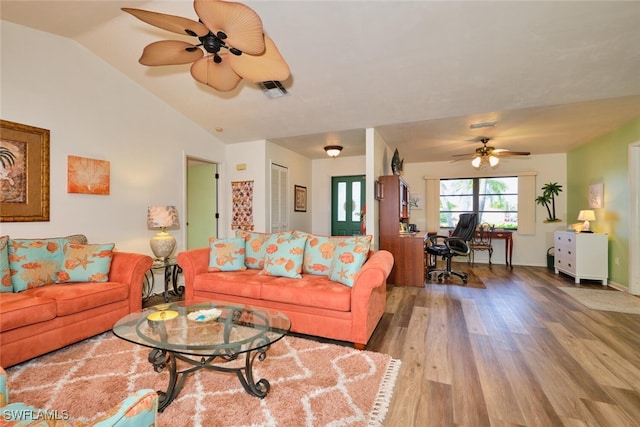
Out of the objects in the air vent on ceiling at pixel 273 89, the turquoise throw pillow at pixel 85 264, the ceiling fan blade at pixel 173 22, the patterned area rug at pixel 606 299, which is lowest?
the patterned area rug at pixel 606 299

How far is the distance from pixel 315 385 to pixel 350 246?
1.25 meters

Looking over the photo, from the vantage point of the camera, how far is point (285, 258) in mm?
2910

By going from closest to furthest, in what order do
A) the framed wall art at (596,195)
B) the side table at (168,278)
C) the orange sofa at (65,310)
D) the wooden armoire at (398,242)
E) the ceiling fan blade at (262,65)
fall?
the orange sofa at (65,310) → the ceiling fan blade at (262,65) → the side table at (168,278) → the wooden armoire at (398,242) → the framed wall art at (596,195)

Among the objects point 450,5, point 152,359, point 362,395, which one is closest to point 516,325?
point 362,395

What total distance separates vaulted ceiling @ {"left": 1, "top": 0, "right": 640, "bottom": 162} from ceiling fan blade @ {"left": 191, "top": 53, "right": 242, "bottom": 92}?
57cm

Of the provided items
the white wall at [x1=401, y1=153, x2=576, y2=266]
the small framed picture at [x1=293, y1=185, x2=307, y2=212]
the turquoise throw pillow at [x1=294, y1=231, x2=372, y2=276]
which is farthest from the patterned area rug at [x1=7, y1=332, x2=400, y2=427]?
the white wall at [x1=401, y1=153, x2=576, y2=266]

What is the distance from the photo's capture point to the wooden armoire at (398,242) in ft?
14.1

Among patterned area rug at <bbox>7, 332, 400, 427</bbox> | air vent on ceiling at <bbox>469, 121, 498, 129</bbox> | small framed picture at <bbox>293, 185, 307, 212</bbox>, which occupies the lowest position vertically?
patterned area rug at <bbox>7, 332, 400, 427</bbox>

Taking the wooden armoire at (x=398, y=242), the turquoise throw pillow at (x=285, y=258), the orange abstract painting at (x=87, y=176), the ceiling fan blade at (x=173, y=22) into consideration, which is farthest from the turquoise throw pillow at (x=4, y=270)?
the wooden armoire at (x=398, y=242)

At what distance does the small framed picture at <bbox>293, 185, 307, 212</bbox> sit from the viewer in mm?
6090

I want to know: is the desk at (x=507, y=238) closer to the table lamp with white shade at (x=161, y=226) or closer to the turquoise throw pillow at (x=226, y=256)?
the turquoise throw pillow at (x=226, y=256)

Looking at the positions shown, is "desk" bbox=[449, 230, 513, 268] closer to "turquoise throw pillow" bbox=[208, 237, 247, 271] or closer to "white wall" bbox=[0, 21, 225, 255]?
"turquoise throw pillow" bbox=[208, 237, 247, 271]

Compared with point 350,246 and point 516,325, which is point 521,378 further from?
point 350,246

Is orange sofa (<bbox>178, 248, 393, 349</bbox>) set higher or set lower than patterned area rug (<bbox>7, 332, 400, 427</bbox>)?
higher
